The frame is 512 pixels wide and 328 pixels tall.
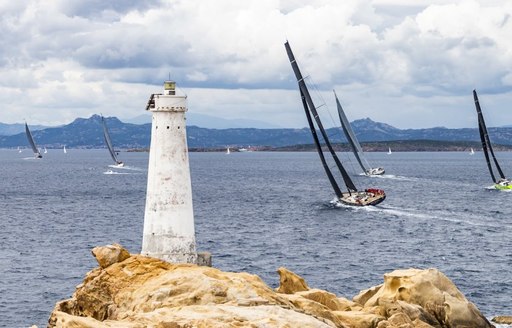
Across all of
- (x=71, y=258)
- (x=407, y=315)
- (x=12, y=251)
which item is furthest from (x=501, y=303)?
(x=12, y=251)

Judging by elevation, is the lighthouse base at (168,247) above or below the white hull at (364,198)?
above

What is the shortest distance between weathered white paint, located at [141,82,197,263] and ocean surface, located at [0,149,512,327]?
19879 mm

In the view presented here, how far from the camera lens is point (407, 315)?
34.5 metres

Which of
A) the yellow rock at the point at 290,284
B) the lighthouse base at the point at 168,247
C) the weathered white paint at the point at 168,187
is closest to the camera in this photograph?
the weathered white paint at the point at 168,187

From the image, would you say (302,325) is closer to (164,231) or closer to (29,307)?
(164,231)

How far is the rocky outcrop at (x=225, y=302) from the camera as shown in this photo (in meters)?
25.6

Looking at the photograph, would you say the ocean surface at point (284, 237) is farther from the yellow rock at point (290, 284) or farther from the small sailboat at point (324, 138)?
the yellow rock at point (290, 284)

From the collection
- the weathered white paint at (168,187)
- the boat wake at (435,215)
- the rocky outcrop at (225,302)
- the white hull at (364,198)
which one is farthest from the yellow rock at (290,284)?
the white hull at (364,198)

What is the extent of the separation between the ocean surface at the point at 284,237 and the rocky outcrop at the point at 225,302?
1545cm

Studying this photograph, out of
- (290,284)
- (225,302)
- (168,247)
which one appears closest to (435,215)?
(290,284)

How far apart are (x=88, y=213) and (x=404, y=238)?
151ft

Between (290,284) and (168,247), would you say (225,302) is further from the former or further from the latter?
(290,284)

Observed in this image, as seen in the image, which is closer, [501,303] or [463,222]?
[501,303]

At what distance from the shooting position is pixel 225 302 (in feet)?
92.0
